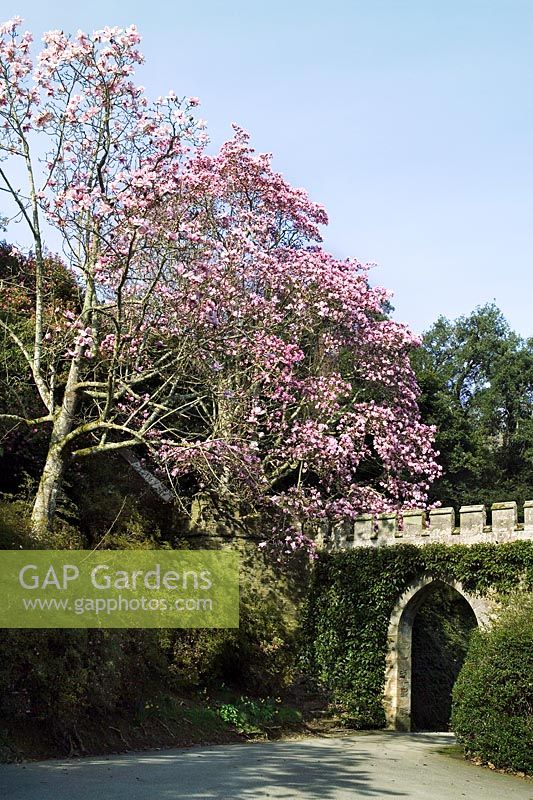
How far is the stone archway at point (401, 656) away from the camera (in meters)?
18.1

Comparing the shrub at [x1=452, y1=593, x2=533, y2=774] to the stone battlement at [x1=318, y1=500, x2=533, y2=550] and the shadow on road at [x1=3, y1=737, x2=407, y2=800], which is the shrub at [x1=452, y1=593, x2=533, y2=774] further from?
the stone battlement at [x1=318, y1=500, x2=533, y2=550]

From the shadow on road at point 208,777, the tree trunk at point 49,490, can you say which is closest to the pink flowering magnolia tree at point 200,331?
the tree trunk at point 49,490

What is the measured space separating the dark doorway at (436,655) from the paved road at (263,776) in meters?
5.61

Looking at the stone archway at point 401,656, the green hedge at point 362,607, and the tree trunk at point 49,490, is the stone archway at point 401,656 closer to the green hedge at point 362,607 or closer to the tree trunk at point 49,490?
the green hedge at point 362,607

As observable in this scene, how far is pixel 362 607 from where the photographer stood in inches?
735

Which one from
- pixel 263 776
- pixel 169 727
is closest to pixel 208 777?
pixel 263 776

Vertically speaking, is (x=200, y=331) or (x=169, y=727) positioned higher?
(x=200, y=331)

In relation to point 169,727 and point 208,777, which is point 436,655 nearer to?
point 169,727

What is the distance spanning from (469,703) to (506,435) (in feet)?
82.4

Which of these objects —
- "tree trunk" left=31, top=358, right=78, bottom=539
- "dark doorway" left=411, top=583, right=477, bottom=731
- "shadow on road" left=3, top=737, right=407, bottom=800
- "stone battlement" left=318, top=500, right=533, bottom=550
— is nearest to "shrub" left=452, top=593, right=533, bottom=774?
"shadow on road" left=3, top=737, right=407, bottom=800

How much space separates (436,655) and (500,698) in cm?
748

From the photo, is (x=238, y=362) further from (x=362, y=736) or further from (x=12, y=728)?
(x=12, y=728)

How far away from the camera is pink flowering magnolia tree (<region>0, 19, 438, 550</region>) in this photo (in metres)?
13.8

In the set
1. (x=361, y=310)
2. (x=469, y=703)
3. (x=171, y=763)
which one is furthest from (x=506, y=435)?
(x=171, y=763)
